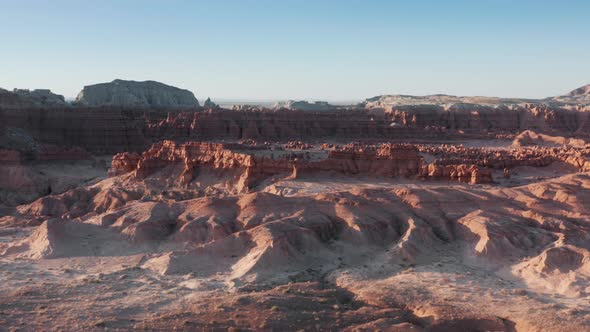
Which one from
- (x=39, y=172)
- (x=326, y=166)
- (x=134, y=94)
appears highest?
(x=134, y=94)

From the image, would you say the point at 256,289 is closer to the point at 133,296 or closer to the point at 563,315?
the point at 133,296

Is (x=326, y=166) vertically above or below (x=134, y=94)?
below

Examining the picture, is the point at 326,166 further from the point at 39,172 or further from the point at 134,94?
the point at 134,94

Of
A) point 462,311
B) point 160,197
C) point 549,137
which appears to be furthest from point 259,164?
point 549,137

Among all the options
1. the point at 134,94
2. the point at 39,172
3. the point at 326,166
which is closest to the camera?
the point at 326,166

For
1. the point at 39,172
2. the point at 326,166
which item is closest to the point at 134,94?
the point at 39,172

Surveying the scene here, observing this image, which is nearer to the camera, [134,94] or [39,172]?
[39,172]

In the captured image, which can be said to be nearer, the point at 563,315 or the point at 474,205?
the point at 563,315

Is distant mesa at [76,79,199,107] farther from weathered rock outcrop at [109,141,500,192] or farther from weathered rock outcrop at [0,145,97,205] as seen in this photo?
weathered rock outcrop at [109,141,500,192]
